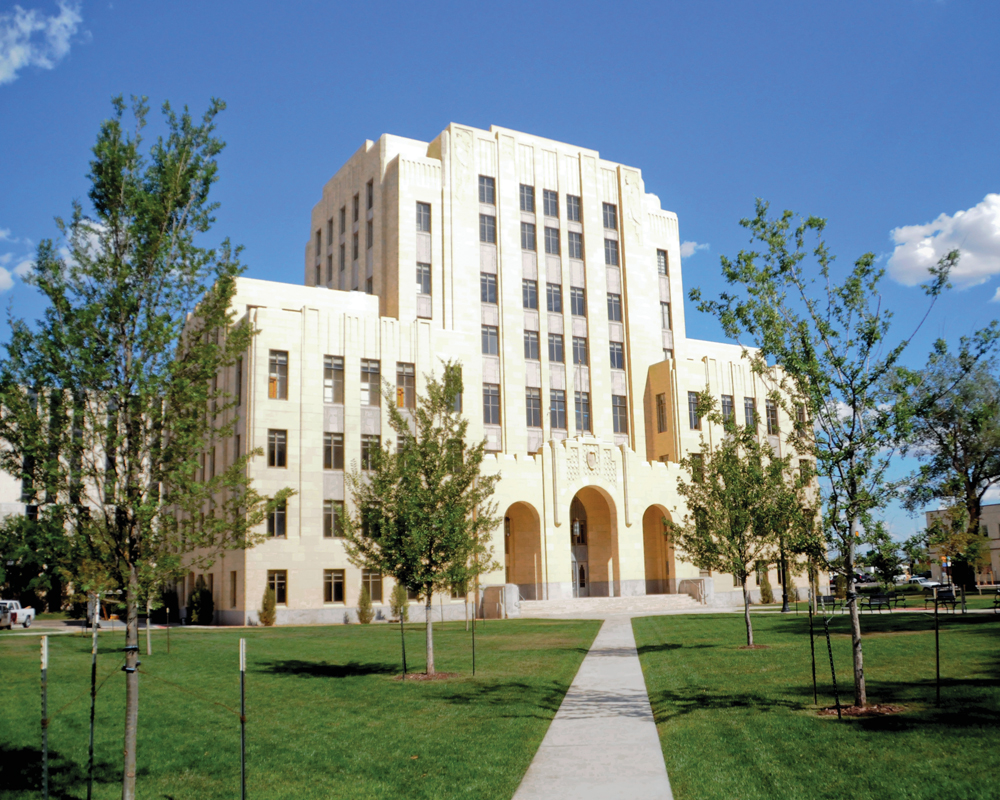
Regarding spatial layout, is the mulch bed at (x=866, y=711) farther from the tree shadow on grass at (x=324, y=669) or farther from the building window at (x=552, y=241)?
the building window at (x=552, y=241)

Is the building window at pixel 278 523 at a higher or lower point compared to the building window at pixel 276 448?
lower

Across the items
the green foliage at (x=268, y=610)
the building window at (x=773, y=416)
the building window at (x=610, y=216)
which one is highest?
the building window at (x=610, y=216)

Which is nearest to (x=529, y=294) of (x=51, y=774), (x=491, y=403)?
(x=491, y=403)

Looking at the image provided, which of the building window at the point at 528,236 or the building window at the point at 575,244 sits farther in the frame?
the building window at the point at 575,244

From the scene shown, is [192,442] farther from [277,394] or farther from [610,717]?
[277,394]

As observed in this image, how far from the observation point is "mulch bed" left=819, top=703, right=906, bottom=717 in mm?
13148

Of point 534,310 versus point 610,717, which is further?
point 534,310

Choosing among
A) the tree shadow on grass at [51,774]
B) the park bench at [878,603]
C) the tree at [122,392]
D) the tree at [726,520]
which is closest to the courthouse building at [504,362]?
the park bench at [878,603]

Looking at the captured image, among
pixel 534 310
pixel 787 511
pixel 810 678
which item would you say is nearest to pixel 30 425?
pixel 787 511

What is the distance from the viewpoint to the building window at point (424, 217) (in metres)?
56.9

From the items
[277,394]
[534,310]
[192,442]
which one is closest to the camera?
[192,442]

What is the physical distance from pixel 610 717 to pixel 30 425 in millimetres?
9727

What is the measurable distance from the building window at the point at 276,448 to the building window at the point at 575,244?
2691 cm

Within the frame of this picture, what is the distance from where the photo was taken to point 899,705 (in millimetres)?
13844
